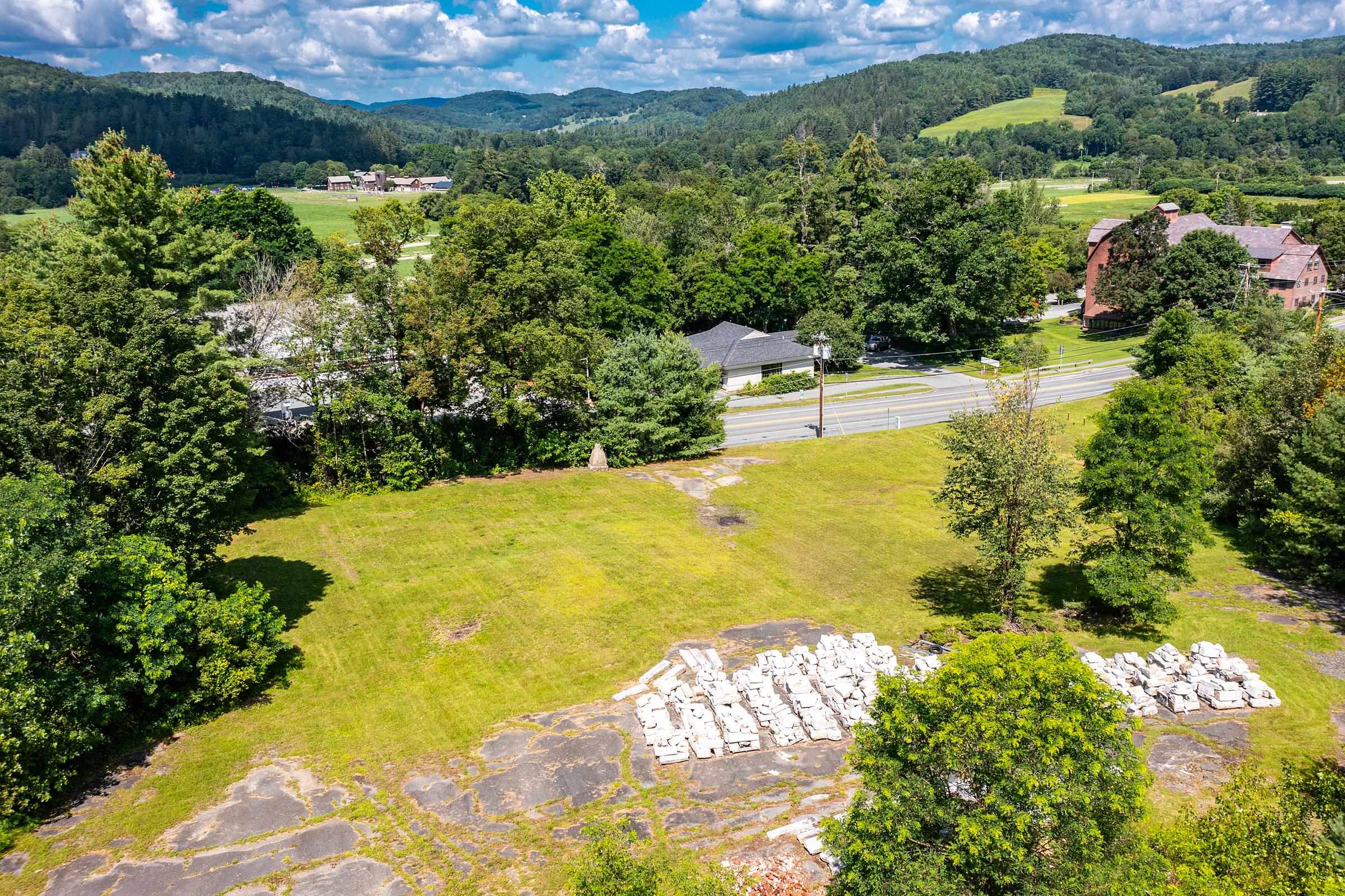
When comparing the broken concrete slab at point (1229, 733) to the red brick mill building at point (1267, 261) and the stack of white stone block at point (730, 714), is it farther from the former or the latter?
the red brick mill building at point (1267, 261)

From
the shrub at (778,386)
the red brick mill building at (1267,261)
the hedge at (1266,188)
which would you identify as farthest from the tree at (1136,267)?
the hedge at (1266,188)

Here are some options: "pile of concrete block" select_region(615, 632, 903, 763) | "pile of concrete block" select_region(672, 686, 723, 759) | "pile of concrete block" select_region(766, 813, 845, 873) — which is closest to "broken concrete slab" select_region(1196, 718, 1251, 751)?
"pile of concrete block" select_region(615, 632, 903, 763)

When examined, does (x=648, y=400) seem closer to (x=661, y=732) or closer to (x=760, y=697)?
(x=760, y=697)

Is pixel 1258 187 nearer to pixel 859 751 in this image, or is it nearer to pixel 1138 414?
pixel 1138 414

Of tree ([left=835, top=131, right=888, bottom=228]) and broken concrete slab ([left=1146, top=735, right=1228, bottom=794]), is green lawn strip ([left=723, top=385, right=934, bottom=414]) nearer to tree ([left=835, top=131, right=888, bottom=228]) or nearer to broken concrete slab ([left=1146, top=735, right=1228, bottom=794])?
tree ([left=835, top=131, right=888, bottom=228])

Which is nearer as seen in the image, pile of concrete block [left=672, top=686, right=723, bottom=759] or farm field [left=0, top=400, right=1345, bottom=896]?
farm field [left=0, top=400, right=1345, bottom=896]

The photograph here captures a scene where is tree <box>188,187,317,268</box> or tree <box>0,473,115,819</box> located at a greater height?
tree <box>188,187,317,268</box>

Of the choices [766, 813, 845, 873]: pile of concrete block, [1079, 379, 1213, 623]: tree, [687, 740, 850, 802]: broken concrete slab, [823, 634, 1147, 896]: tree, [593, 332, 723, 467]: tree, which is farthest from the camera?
[593, 332, 723, 467]: tree
